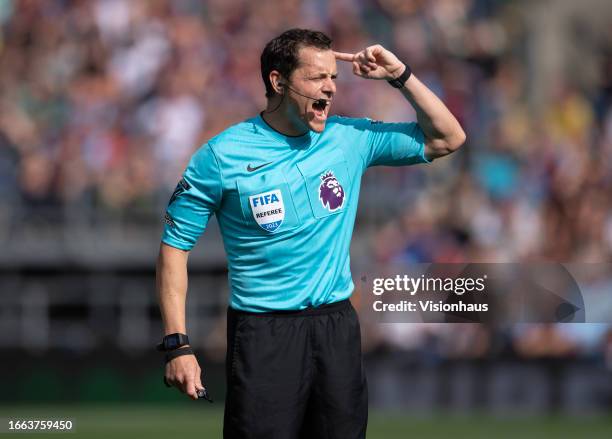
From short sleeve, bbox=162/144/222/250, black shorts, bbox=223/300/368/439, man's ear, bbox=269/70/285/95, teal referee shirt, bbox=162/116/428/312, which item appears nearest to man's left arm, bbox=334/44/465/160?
man's ear, bbox=269/70/285/95

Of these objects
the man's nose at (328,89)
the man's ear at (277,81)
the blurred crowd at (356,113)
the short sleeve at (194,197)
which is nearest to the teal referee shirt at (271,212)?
the short sleeve at (194,197)

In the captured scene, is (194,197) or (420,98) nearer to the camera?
(194,197)

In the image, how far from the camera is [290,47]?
546 cm

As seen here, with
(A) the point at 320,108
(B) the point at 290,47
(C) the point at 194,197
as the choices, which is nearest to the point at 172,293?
(C) the point at 194,197

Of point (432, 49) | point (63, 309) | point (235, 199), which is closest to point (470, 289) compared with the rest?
point (235, 199)

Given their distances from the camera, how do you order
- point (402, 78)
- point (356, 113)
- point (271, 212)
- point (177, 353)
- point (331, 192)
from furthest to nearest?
A: point (356, 113) → point (402, 78) → point (331, 192) → point (271, 212) → point (177, 353)

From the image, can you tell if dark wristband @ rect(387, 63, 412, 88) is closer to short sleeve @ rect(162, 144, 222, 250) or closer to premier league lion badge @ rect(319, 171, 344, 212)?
premier league lion badge @ rect(319, 171, 344, 212)

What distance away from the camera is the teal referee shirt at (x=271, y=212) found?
213 inches

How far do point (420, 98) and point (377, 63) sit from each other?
0.81 feet

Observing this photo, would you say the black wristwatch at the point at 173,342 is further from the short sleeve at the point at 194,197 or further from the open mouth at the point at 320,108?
the open mouth at the point at 320,108

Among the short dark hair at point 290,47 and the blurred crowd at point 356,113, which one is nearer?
the short dark hair at point 290,47

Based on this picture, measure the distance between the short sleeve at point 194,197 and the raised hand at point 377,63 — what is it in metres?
0.76

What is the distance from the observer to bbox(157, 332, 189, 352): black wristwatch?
531cm

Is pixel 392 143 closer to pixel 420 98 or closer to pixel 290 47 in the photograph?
pixel 420 98
